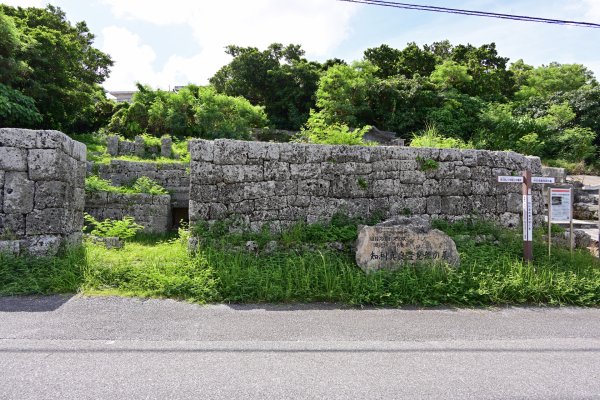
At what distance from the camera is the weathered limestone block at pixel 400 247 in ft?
Result: 18.8

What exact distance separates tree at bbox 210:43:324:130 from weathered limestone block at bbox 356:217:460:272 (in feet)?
64.5

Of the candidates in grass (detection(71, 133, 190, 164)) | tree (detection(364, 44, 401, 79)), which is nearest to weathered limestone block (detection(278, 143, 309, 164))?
grass (detection(71, 133, 190, 164))

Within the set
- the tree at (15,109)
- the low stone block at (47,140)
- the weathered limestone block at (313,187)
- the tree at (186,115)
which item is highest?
the tree at (186,115)

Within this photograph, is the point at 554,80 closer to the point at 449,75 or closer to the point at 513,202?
the point at 449,75

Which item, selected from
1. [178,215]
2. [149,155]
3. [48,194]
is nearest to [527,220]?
[48,194]

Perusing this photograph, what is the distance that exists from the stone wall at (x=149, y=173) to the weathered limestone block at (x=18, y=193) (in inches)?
273

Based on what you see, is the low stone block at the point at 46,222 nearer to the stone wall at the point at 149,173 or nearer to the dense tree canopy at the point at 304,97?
the stone wall at the point at 149,173

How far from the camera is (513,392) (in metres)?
2.85

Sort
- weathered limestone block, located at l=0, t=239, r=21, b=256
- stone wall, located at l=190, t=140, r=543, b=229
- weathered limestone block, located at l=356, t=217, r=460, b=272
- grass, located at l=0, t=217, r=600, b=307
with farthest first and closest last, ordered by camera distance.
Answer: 1. stone wall, located at l=190, t=140, r=543, b=229
2. weathered limestone block, located at l=356, t=217, r=460, b=272
3. weathered limestone block, located at l=0, t=239, r=21, b=256
4. grass, located at l=0, t=217, r=600, b=307

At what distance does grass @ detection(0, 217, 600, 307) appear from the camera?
16.6 ft

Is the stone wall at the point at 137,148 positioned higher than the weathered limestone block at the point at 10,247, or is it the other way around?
the stone wall at the point at 137,148

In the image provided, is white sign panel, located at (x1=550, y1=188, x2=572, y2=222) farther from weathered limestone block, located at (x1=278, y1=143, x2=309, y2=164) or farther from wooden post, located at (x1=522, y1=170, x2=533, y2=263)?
weathered limestone block, located at (x1=278, y1=143, x2=309, y2=164)

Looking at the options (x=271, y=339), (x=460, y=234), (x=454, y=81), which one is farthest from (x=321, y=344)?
(x=454, y=81)

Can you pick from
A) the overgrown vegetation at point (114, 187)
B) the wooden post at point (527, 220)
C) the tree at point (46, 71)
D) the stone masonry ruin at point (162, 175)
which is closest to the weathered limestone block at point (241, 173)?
the wooden post at point (527, 220)
